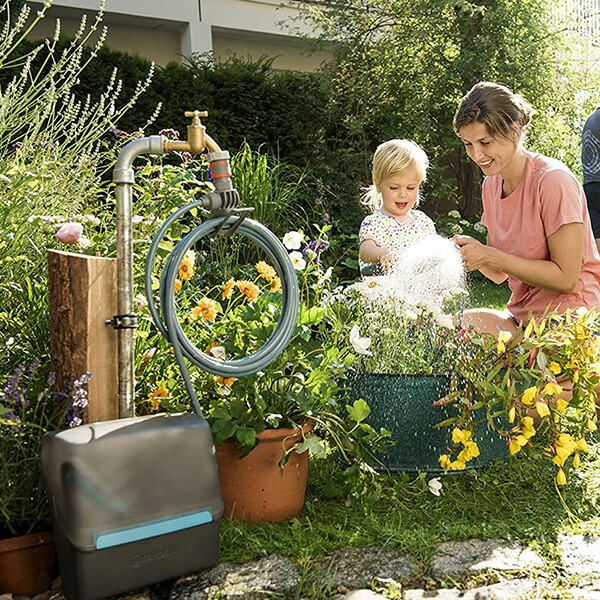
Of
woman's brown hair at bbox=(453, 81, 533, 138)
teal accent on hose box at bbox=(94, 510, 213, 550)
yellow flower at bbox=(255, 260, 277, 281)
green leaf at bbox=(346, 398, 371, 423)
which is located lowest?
teal accent on hose box at bbox=(94, 510, 213, 550)

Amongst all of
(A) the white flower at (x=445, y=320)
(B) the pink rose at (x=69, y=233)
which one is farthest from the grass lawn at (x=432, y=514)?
(B) the pink rose at (x=69, y=233)

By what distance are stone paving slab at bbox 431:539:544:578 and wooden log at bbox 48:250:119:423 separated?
863 millimetres

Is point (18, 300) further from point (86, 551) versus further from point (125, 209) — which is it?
point (86, 551)

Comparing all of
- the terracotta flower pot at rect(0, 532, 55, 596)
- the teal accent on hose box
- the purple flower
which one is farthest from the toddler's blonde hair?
the terracotta flower pot at rect(0, 532, 55, 596)

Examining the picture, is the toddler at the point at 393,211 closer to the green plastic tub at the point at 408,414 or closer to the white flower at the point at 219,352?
the green plastic tub at the point at 408,414

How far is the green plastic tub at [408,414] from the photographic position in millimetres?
2350

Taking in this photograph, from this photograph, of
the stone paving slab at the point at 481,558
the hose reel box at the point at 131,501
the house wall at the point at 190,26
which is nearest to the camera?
the hose reel box at the point at 131,501

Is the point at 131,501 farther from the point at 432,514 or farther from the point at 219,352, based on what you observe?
the point at 432,514

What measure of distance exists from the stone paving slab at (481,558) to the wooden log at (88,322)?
2.83 ft

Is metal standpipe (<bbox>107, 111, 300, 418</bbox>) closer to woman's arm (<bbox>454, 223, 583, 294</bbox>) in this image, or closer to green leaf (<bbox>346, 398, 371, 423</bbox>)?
green leaf (<bbox>346, 398, 371, 423</bbox>)

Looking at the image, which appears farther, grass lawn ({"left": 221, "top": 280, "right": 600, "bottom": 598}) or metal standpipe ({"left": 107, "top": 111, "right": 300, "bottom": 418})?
grass lawn ({"left": 221, "top": 280, "right": 600, "bottom": 598})

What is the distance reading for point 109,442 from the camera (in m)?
1.67

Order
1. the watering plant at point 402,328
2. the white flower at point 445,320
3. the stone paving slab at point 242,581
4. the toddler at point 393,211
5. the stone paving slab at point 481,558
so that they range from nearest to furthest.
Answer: the stone paving slab at point 242,581, the stone paving slab at point 481,558, the white flower at point 445,320, the watering plant at point 402,328, the toddler at point 393,211

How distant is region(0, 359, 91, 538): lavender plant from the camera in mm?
1827
